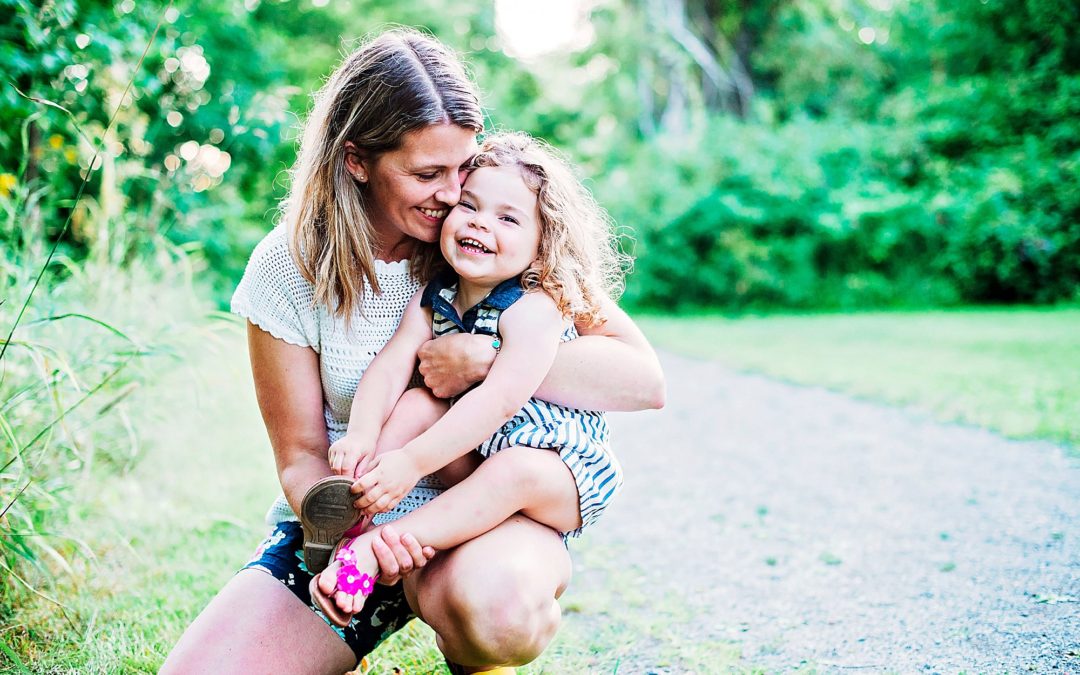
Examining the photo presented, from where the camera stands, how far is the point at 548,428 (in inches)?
74.0

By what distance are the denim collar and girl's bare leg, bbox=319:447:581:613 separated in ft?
1.22

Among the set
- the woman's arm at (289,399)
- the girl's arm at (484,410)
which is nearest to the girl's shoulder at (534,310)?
the girl's arm at (484,410)

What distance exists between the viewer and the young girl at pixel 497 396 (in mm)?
1715

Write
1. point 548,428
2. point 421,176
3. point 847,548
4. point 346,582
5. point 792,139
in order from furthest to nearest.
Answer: point 792,139, point 847,548, point 421,176, point 548,428, point 346,582

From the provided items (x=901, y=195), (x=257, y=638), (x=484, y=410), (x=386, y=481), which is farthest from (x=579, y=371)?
(x=901, y=195)

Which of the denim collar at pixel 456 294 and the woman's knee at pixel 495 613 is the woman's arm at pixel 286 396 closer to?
the denim collar at pixel 456 294

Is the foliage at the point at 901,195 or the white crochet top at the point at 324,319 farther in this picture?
the foliage at the point at 901,195

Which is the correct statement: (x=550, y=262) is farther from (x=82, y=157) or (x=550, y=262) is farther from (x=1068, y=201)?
(x=1068, y=201)

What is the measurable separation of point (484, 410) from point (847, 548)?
2097mm

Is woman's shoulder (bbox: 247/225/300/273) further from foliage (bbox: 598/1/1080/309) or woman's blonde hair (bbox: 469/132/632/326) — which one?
foliage (bbox: 598/1/1080/309)

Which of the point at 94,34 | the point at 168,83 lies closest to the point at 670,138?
the point at 168,83

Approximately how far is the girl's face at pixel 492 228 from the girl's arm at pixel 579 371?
0.17 metres

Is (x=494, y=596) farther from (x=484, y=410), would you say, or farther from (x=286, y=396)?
(x=286, y=396)

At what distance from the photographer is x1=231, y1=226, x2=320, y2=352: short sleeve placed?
2.01 m
